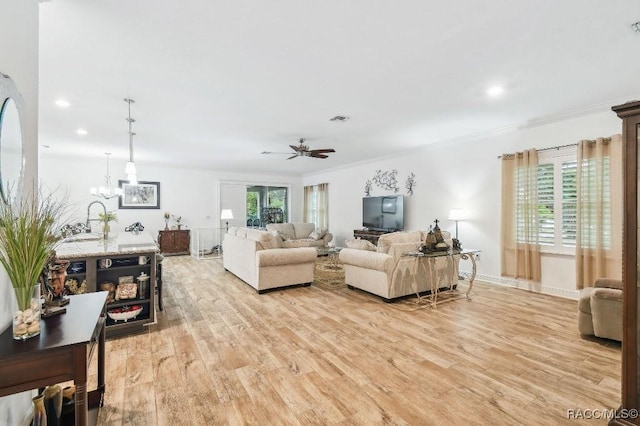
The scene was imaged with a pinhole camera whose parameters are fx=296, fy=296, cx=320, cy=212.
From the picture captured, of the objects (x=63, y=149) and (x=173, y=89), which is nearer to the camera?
(x=173, y=89)

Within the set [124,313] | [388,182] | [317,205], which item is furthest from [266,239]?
[317,205]

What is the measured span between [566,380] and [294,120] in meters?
4.14

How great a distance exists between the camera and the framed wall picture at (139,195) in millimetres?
8016

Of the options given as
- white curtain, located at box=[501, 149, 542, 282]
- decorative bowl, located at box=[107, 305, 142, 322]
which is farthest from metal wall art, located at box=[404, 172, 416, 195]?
decorative bowl, located at box=[107, 305, 142, 322]

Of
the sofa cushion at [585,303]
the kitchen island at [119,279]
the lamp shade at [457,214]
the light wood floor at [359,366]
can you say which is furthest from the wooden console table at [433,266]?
the kitchen island at [119,279]

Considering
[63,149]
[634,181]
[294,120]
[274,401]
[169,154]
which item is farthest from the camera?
[169,154]

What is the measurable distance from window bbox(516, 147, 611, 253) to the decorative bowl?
5.35 metres

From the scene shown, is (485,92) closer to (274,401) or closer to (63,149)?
(274,401)

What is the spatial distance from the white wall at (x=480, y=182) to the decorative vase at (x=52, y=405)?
18.2ft

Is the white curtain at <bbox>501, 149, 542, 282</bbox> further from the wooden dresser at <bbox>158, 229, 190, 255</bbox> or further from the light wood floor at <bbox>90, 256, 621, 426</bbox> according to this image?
the wooden dresser at <bbox>158, 229, 190, 255</bbox>

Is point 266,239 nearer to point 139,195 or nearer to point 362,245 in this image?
point 362,245

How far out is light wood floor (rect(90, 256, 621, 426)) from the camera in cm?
186

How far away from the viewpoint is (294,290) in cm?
469

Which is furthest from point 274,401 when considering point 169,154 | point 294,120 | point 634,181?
point 169,154
